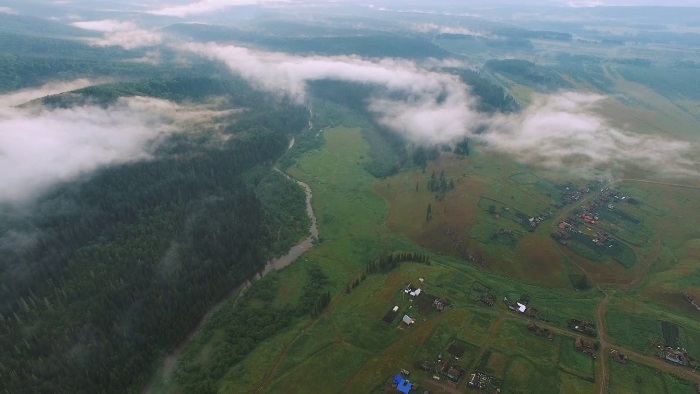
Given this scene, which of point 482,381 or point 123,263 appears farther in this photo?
point 123,263

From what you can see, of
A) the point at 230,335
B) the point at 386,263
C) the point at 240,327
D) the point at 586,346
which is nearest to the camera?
the point at 586,346

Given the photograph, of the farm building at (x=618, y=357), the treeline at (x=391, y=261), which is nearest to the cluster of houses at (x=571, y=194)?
the treeline at (x=391, y=261)

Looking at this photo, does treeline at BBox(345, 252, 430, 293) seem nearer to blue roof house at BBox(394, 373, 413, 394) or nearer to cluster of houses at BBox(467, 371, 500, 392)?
blue roof house at BBox(394, 373, 413, 394)

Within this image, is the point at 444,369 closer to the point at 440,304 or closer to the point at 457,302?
the point at 440,304

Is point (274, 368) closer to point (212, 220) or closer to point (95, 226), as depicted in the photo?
point (212, 220)

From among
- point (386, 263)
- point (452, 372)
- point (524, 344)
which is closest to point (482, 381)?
point (452, 372)

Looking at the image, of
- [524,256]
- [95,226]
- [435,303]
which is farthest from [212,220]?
[524,256]
